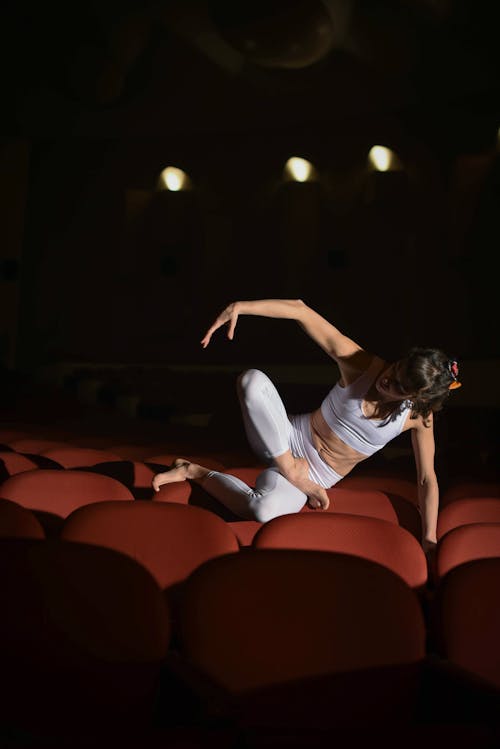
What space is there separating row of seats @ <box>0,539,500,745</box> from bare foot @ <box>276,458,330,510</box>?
102 centimetres

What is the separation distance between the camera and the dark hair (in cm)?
228

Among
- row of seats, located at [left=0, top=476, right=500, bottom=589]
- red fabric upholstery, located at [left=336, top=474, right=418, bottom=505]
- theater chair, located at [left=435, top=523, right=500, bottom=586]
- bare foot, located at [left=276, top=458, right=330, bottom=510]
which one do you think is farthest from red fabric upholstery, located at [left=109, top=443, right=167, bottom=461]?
theater chair, located at [left=435, top=523, right=500, bottom=586]

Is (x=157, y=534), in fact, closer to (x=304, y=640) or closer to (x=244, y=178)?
(x=304, y=640)

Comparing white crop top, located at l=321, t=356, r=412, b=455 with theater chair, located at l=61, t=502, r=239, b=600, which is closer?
theater chair, located at l=61, t=502, r=239, b=600

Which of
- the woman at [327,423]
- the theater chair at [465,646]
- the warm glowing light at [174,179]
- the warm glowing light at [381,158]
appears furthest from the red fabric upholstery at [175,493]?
the warm glowing light at [174,179]

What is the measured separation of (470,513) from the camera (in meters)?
2.37

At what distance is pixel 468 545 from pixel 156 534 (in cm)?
81

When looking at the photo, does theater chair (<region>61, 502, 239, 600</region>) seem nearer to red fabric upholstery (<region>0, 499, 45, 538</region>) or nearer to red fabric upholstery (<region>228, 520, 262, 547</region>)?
red fabric upholstery (<region>0, 499, 45, 538</region>)

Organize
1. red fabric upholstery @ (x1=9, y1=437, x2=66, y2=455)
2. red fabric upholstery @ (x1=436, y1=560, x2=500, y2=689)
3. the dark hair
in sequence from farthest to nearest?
red fabric upholstery @ (x1=9, y1=437, x2=66, y2=455) → the dark hair → red fabric upholstery @ (x1=436, y1=560, x2=500, y2=689)

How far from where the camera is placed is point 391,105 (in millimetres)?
8148

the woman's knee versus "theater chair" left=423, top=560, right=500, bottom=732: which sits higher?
the woman's knee

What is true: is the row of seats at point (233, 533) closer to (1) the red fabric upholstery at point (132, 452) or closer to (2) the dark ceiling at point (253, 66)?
(1) the red fabric upholstery at point (132, 452)

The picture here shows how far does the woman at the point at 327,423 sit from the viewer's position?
238 cm

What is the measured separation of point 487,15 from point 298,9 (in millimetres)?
1711
